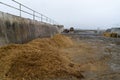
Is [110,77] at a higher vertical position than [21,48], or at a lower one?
lower

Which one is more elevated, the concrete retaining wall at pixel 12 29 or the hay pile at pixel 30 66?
the concrete retaining wall at pixel 12 29

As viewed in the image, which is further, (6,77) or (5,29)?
(5,29)

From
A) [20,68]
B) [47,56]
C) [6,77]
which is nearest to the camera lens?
[6,77]

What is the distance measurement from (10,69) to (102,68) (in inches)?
148

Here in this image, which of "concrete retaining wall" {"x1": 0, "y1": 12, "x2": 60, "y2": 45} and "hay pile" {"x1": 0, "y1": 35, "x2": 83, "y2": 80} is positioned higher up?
"concrete retaining wall" {"x1": 0, "y1": 12, "x2": 60, "y2": 45}

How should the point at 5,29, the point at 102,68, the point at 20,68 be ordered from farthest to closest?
1. the point at 5,29
2. the point at 102,68
3. the point at 20,68

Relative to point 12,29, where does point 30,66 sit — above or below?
below

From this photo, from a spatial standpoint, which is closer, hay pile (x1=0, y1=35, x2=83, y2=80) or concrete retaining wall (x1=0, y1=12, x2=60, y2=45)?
hay pile (x1=0, y1=35, x2=83, y2=80)

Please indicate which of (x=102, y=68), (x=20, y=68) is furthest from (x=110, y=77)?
(x=20, y=68)

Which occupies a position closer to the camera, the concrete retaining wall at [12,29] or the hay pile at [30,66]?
the hay pile at [30,66]

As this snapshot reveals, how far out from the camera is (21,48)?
30.4ft

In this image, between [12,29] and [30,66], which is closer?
[30,66]

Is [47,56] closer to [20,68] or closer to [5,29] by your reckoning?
[20,68]

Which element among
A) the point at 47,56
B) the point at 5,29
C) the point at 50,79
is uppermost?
the point at 5,29
